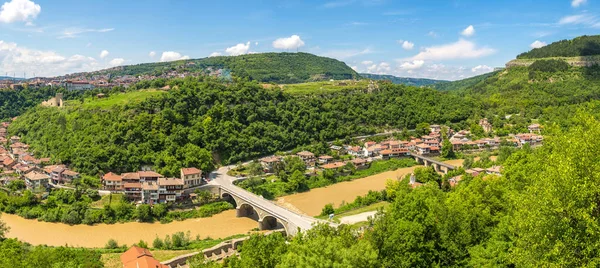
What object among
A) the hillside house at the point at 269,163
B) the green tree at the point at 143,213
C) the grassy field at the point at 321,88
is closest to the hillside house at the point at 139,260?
the green tree at the point at 143,213

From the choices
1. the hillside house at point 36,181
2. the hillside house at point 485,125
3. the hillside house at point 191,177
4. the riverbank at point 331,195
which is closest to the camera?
the riverbank at point 331,195

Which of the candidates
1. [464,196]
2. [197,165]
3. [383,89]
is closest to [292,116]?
[197,165]

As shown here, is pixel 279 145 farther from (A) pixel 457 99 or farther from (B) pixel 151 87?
(A) pixel 457 99

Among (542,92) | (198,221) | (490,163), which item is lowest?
(198,221)

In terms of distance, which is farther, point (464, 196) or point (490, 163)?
point (490, 163)

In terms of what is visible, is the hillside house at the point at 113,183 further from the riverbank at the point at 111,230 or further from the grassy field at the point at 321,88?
the grassy field at the point at 321,88

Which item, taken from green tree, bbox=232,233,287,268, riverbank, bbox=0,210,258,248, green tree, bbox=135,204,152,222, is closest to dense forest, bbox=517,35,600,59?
riverbank, bbox=0,210,258,248
